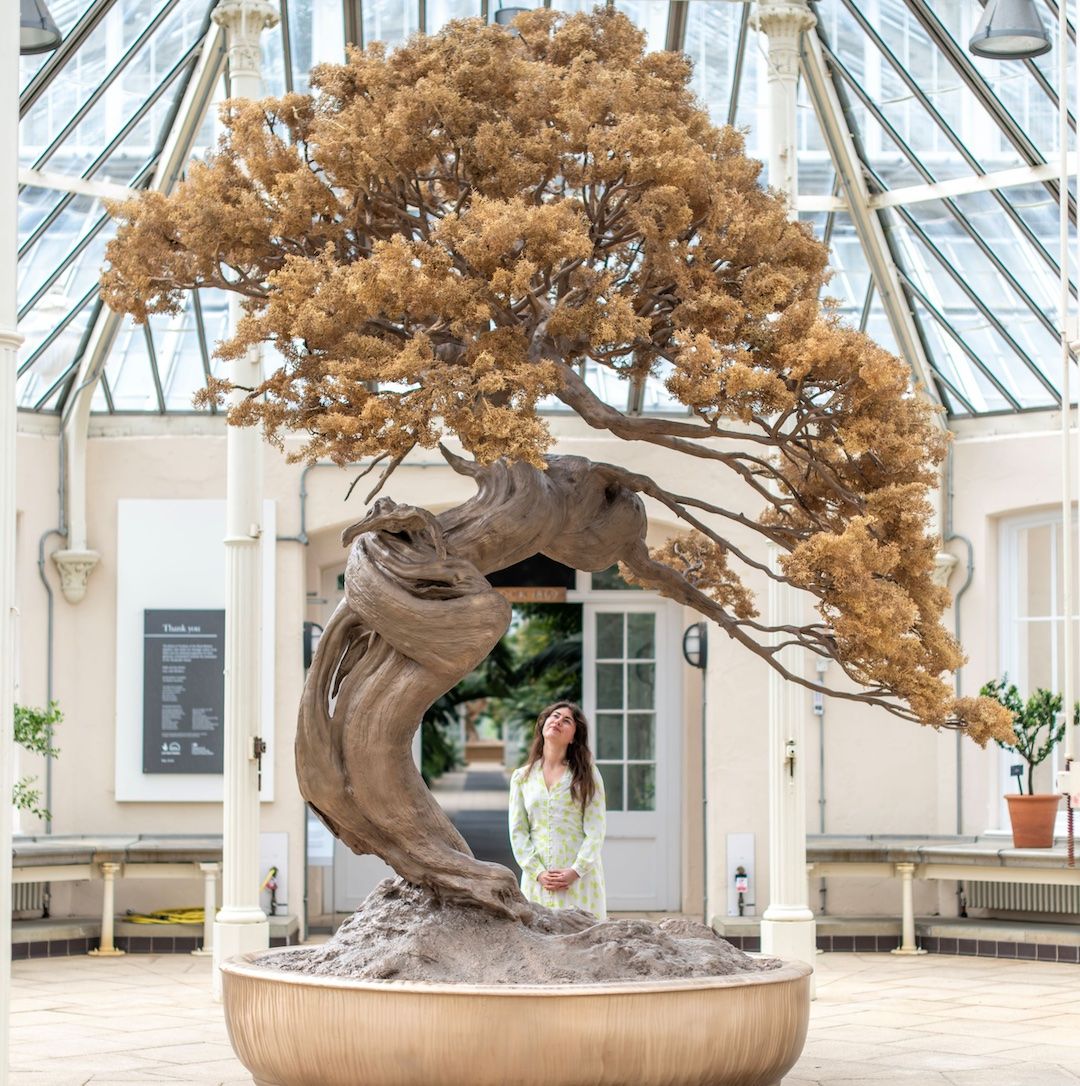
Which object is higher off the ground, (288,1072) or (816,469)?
(816,469)

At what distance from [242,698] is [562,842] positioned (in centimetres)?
224

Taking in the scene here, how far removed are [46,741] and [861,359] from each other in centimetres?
591

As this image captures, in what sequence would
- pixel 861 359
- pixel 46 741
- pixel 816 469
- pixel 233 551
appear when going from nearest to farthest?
pixel 861 359 → pixel 816 469 → pixel 233 551 → pixel 46 741

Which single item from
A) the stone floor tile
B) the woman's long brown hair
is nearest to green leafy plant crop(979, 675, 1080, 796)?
the stone floor tile

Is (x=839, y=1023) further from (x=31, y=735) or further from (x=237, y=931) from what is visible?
(x=31, y=735)

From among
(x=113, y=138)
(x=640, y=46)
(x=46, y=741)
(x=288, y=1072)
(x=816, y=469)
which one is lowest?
(x=288, y=1072)

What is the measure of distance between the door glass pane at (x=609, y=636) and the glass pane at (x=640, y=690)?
138 mm

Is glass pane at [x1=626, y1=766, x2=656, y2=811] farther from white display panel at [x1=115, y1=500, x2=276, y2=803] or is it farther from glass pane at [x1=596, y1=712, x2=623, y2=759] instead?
white display panel at [x1=115, y1=500, x2=276, y2=803]

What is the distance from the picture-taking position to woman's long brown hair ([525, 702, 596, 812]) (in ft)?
18.8

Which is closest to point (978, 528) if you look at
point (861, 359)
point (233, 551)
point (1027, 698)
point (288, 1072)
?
point (1027, 698)

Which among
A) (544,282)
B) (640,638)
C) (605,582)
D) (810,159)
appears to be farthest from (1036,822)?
(544,282)

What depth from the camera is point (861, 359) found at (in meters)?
4.40

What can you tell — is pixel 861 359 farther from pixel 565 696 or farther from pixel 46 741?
pixel 565 696

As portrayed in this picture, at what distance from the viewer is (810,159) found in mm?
9844
